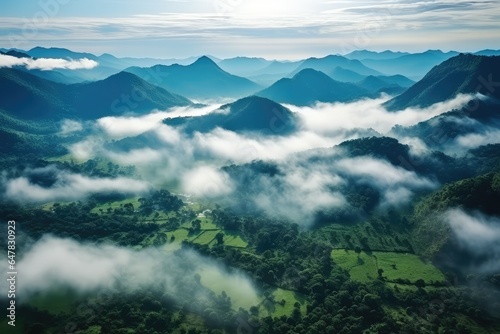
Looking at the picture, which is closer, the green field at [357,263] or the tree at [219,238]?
the green field at [357,263]

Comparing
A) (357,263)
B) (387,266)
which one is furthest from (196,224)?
(387,266)

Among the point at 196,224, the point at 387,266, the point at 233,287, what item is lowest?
the point at 196,224

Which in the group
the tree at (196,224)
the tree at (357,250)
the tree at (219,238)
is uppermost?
the tree at (357,250)

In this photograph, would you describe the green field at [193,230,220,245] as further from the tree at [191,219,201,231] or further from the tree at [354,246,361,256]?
the tree at [354,246,361,256]

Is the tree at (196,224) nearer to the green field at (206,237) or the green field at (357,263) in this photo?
the green field at (206,237)

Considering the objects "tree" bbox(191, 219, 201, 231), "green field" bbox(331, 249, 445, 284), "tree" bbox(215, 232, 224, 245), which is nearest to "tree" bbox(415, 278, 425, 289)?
"green field" bbox(331, 249, 445, 284)

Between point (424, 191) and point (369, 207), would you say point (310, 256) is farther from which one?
point (424, 191)

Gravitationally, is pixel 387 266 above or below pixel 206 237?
above

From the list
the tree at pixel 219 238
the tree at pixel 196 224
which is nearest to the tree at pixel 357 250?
the tree at pixel 219 238

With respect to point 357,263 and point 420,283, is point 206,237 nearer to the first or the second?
point 357,263
